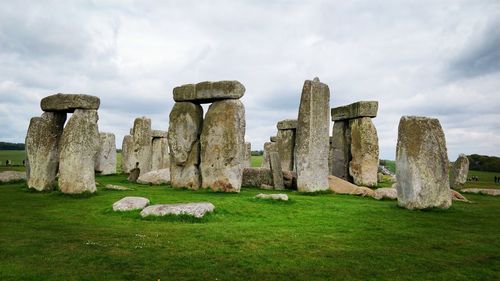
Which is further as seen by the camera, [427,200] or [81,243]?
[427,200]

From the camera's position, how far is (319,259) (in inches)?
263

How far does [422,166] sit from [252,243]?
6293mm

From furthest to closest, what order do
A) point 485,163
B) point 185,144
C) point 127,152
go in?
1. point 485,163
2. point 127,152
3. point 185,144

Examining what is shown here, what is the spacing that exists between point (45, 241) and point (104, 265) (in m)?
2.18

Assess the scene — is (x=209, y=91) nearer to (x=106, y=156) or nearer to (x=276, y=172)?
(x=276, y=172)

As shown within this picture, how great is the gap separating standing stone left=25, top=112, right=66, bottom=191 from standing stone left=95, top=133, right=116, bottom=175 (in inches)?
464

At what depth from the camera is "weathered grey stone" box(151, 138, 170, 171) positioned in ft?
92.3

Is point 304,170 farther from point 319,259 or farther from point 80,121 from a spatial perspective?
point 319,259

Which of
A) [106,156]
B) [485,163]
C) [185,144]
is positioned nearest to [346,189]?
[185,144]

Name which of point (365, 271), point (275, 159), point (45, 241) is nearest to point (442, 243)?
point (365, 271)

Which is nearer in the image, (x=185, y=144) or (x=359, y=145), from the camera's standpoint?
(x=185, y=144)

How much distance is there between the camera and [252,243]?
769cm

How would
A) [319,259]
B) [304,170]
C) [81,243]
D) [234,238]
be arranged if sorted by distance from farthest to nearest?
[304,170]
[234,238]
[81,243]
[319,259]

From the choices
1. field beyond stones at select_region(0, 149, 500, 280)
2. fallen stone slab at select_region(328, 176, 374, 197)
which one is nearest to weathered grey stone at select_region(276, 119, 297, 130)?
fallen stone slab at select_region(328, 176, 374, 197)
